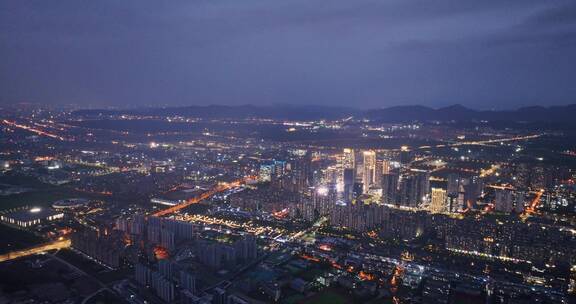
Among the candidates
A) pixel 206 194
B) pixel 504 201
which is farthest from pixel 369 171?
pixel 206 194

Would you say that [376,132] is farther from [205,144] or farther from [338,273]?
[338,273]

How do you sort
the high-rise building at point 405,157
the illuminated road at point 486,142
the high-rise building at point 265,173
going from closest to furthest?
1. the high-rise building at point 265,173
2. the high-rise building at point 405,157
3. the illuminated road at point 486,142

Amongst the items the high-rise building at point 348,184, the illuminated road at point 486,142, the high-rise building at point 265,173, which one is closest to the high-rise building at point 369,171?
the high-rise building at point 348,184

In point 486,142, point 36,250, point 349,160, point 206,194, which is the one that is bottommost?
point 36,250

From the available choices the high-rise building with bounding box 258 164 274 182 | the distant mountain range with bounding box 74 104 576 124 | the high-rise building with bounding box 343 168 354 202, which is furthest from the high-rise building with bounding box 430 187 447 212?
the distant mountain range with bounding box 74 104 576 124

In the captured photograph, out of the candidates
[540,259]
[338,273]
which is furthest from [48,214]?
[540,259]

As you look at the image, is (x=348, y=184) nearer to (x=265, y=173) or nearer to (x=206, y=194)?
(x=265, y=173)

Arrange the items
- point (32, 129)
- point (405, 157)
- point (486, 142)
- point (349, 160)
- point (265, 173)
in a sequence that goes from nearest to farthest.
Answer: point (265, 173) → point (349, 160) → point (405, 157) → point (486, 142) → point (32, 129)

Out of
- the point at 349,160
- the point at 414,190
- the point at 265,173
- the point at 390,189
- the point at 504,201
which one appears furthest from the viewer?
the point at 349,160

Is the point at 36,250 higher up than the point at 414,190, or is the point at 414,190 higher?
the point at 414,190

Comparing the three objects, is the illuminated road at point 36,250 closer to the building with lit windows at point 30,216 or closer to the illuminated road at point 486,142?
the building with lit windows at point 30,216
